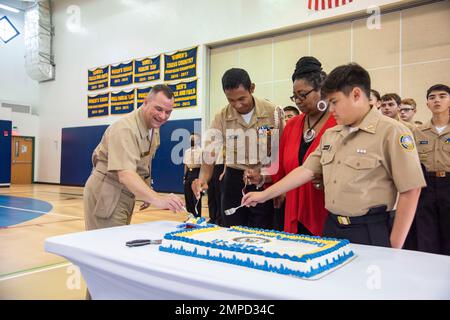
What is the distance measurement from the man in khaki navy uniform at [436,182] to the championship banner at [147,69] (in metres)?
7.00

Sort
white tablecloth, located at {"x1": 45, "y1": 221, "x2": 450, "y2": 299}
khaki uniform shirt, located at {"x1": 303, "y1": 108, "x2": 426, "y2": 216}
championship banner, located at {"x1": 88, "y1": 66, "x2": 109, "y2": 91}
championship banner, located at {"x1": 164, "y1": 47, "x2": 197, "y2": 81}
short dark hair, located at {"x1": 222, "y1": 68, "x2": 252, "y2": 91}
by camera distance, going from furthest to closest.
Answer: championship banner, located at {"x1": 88, "y1": 66, "x2": 109, "y2": 91} < championship banner, located at {"x1": 164, "y1": 47, "x2": 197, "y2": 81} < short dark hair, located at {"x1": 222, "y1": 68, "x2": 252, "y2": 91} < khaki uniform shirt, located at {"x1": 303, "y1": 108, "x2": 426, "y2": 216} < white tablecloth, located at {"x1": 45, "y1": 221, "x2": 450, "y2": 299}

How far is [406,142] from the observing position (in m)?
1.30

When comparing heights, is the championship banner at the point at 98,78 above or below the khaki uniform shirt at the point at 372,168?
above

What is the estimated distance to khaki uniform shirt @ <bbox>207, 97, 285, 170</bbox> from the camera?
2.13m

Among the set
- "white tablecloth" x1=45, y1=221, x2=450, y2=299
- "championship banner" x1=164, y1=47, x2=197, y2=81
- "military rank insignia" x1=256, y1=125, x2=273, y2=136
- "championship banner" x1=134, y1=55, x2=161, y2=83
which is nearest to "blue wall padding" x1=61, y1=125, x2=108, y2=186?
"championship banner" x1=134, y1=55, x2=161, y2=83

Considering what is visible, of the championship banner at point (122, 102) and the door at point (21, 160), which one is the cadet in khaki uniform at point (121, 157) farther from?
the door at point (21, 160)

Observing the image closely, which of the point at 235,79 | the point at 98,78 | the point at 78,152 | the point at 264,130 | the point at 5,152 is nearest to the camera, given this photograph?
the point at 235,79

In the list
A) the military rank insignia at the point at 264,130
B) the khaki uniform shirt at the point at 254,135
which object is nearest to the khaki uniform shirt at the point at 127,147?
the khaki uniform shirt at the point at 254,135

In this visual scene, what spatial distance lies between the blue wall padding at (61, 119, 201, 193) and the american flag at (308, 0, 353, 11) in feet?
11.0

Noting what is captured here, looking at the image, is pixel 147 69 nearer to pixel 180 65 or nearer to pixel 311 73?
pixel 180 65

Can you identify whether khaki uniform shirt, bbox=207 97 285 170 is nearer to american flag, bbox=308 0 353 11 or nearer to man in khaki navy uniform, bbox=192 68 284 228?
man in khaki navy uniform, bbox=192 68 284 228

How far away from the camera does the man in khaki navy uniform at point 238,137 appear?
2018 millimetres

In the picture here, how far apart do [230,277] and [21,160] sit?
43.3ft

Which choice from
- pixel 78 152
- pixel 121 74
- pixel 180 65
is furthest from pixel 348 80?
pixel 78 152
